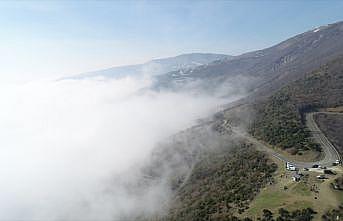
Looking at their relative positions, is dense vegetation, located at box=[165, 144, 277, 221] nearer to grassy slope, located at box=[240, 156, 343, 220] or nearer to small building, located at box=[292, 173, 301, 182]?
grassy slope, located at box=[240, 156, 343, 220]

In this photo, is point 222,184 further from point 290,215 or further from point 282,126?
point 282,126

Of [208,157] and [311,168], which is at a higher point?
[311,168]

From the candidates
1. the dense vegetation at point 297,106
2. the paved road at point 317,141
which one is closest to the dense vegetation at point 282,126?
the dense vegetation at point 297,106

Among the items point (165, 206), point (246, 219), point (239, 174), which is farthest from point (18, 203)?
point (246, 219)

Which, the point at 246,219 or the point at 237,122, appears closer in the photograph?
the point at 246,219

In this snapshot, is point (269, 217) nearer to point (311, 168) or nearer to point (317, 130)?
point (311, 168)

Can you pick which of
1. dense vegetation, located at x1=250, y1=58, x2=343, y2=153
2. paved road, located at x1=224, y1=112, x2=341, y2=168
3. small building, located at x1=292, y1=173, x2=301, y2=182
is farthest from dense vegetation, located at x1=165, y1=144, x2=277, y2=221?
dense vegetation, located at x1=250, y1=58, x2=343, y2=153

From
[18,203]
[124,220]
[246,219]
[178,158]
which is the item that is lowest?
[18,203]

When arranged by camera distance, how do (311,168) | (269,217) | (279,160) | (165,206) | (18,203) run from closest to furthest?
1. (269,217)
2. (311,168)
3. (279,160)
4. (165,206)
5. (18,203)
